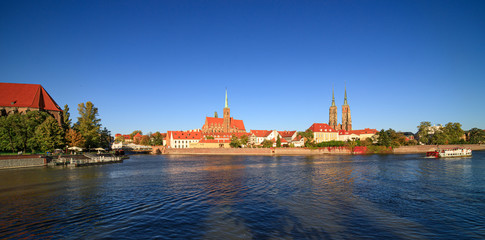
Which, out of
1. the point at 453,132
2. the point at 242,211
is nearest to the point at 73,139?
the point at 242,211

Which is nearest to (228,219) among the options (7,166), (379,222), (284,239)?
(284,239)

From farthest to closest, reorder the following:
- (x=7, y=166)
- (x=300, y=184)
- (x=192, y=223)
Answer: (x=7, y=166) → (x=300, y=184) → (x=192, y=223)

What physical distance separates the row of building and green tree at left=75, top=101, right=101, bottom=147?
1842 inches

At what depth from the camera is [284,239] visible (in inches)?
436

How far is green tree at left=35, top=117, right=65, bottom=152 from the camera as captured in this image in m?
44.1

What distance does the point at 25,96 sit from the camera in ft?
187

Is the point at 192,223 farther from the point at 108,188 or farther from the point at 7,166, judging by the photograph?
the point at 7,166

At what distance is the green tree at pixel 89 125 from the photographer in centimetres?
5781

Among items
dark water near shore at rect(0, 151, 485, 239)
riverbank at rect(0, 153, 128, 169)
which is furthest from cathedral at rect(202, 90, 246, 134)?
dark water near shore at rect(0, 151, 485, 239)

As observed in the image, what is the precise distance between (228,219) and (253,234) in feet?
8.27

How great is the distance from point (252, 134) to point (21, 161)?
90504 millimetres

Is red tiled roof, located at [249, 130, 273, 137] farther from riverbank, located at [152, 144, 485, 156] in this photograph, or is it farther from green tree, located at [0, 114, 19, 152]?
green tree, located at [0, 114, 19, 152]

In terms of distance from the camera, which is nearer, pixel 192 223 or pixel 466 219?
pixel 192 223

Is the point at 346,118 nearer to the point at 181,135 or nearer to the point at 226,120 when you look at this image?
the point at 226,120
